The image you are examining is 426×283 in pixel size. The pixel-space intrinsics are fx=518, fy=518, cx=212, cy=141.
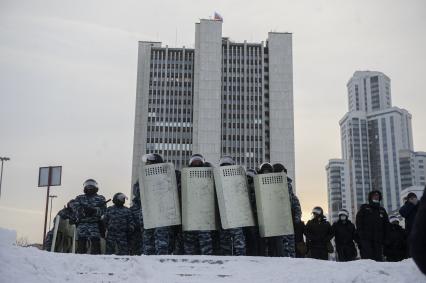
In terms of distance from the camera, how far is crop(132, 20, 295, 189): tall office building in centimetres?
10181

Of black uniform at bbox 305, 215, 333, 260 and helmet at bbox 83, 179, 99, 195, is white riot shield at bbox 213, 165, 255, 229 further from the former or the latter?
black uniform at bbox 305, 215, 333, 260

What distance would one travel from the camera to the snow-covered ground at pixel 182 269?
18.5 feet

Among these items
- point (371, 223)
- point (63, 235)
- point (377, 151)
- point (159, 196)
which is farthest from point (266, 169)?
point (377, 151)

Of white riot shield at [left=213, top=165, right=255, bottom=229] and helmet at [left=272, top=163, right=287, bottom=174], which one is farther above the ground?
helmet at [left=272, top=163, right=287, bottom=174]

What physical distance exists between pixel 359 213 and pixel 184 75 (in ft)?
351

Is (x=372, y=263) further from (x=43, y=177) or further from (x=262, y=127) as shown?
(x=262, y=127)

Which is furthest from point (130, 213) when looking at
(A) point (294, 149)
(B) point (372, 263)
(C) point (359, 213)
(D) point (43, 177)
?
(A) point (294, 149)

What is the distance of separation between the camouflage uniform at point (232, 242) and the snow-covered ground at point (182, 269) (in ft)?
4.96

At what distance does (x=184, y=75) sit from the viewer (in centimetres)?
11506

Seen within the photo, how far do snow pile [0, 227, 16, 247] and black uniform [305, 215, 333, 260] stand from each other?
20.7 feet

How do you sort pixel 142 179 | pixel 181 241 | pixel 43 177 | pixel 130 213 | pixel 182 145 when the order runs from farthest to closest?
pixel 182 145, pixel 43 177, pixel 130 213, pixel 181 241, pixel 142 179

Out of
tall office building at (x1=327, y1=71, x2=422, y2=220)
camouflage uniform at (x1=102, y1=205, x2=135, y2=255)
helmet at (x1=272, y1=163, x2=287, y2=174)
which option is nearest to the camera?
helmet at (x1=272, y1=163, x2=287, y2=174)

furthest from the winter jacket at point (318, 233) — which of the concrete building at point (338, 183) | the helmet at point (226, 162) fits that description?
the concrete building at point (338, 183)

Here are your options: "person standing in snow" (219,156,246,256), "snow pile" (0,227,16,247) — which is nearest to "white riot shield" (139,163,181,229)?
"person standing in snow" (219,156,246,256)
